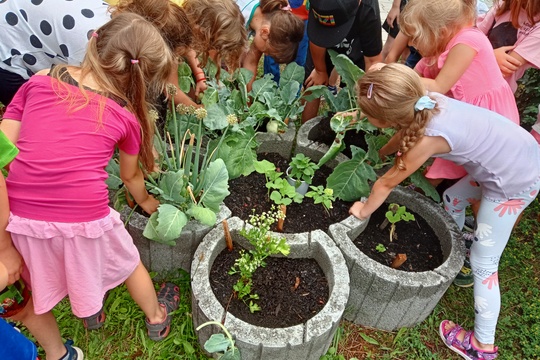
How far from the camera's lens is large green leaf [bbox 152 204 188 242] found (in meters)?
1.83

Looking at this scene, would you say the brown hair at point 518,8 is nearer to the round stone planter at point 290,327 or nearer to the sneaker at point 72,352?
the round stone planter at point 290,327

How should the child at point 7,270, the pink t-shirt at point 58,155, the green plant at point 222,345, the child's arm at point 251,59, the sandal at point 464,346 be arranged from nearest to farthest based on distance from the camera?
the child at point 7,270 → the pink t-shirt at point 58,155 → the green plant at point 222,345 → the sandal at point 464,346 → the child's arm at point 251,59

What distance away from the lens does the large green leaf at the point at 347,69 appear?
2.37 m

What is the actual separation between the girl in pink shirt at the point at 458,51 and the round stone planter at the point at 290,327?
941mm

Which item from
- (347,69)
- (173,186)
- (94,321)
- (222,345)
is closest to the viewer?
(222,345)

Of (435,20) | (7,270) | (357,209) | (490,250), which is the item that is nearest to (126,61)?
(7,270)

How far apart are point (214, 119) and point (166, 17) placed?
56cm

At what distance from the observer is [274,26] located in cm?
263

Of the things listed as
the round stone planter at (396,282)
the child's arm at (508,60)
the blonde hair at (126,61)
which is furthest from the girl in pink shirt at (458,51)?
the blonde hair at (126,61)

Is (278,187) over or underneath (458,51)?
underneath

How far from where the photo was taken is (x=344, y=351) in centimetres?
211

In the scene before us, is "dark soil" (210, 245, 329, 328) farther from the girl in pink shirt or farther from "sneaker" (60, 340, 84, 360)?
the girl in pink shirt

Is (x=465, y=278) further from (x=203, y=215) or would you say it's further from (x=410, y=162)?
(x=203, y=215)

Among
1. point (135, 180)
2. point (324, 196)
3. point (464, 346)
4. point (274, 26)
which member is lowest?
point (464, 346)
